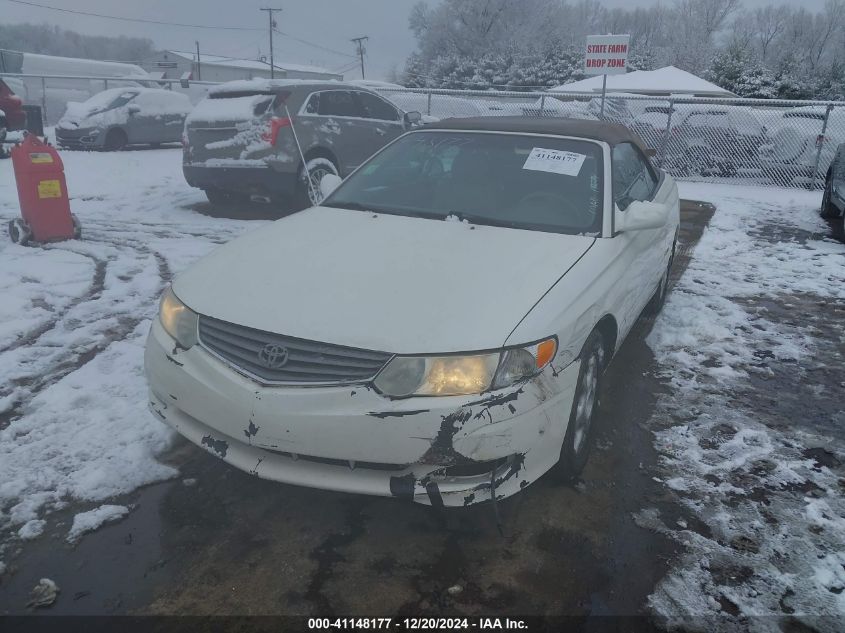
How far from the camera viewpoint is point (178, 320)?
301 centimetres

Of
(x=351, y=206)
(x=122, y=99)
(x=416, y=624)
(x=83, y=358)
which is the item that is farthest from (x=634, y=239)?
(x=122, y=99)

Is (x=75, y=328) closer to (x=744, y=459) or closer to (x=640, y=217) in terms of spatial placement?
(x=640, y=217)

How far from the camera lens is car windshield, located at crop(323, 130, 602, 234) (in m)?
3.74

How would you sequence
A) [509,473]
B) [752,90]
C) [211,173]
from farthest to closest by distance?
[752,90]
[211,173]
[509,473]

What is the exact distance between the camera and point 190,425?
292cm

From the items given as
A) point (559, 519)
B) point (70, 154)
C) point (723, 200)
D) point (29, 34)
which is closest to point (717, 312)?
point (559, 519)

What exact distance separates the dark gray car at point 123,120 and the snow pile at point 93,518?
1554cm

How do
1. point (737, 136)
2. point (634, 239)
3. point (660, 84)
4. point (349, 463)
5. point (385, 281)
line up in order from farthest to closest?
point (660, 84), point (737, 136), point (634, 239), point (385, 281), point (349, 463)

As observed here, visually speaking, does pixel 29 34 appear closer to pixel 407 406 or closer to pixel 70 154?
pixel 70 154

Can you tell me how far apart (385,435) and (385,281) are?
747 millimetres

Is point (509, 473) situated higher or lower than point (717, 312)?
higher

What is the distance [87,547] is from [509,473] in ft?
5.44

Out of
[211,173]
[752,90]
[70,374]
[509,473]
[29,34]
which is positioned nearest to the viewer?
[509,473]

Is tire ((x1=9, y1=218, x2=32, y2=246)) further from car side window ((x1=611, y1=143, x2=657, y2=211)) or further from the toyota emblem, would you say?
car side window ((x1=611, y1=143, x2=657, y2=211))
